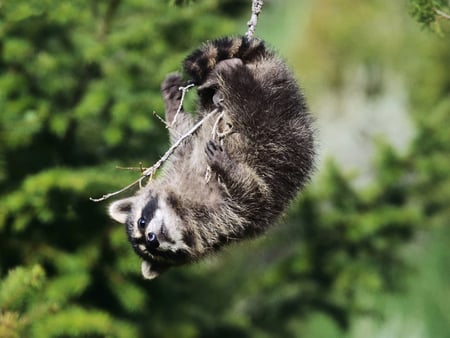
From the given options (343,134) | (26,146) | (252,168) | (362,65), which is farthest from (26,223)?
(362,65)

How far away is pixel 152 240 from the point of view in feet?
9.63

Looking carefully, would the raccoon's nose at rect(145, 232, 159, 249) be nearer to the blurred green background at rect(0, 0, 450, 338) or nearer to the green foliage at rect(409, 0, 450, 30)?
the blurred green background at rect(0, 0, 450, 338)

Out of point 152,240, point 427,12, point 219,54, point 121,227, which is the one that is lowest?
point 152,240

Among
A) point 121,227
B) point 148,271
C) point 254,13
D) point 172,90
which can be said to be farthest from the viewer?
point 121,227

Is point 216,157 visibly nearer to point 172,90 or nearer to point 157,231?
point 157,231

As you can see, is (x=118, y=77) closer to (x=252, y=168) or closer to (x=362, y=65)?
(x=252, y=168)

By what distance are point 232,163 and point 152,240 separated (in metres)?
0.41

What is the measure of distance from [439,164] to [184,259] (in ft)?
9.76

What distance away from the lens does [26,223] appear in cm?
482

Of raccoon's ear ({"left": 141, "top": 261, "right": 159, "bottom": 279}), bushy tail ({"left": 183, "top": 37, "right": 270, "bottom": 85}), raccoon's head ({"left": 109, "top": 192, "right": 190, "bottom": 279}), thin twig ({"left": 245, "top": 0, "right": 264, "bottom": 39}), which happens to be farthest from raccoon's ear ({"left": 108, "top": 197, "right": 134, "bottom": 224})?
thin twig ({"left": 245, "top": 0, "right": 264, "bottom": 39})

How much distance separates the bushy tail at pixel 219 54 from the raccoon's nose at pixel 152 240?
22.8 inches

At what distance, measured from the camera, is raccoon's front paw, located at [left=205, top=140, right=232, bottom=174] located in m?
2.83

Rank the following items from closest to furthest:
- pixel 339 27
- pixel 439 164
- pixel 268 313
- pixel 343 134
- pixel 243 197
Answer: pixel 243 197, pixel 439 164, pixel 268 313, pixel 343 134, pixel 339 27

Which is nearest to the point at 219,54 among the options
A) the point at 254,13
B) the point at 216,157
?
the point at 254,13
